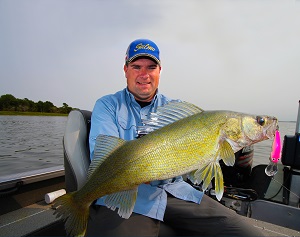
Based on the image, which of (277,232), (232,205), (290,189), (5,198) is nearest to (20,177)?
(5,198)

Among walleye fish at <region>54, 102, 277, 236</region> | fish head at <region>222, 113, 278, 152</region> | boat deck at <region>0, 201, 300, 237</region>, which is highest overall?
fish head at <region>222, 113, 278, 152</region>

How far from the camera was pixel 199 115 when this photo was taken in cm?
216

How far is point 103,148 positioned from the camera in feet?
7.20

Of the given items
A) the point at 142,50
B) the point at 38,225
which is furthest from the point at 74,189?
the point at 142,50

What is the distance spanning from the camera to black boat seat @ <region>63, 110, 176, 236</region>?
2.70m

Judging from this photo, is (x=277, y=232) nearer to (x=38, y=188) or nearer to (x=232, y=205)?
(x=232, y=205)

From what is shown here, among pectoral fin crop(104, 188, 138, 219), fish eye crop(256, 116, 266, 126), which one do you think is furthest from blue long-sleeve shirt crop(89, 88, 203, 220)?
fish eye crop(256, 116, 266, 126)

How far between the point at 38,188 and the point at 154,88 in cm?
302

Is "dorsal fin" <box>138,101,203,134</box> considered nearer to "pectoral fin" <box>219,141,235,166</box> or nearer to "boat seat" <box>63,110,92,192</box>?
"pectoral fin" <box>219,141,235,166</box>

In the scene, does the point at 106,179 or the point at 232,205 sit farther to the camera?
the point at 232,205

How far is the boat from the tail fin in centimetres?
59

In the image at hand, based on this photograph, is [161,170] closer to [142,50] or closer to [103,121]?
[103,121]

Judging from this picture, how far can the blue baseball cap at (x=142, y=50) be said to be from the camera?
3.14 m

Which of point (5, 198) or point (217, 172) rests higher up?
point (217, 172)
